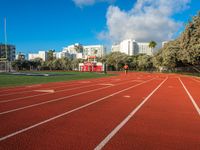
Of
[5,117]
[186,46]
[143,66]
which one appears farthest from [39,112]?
[143,66]

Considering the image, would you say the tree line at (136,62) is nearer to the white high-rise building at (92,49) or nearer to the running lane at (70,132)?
the white high-rise building at (92,49)

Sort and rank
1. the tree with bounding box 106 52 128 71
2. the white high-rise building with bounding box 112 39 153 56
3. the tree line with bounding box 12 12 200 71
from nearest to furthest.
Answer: the tree line with bounding box 12 12 200 71 < the tree with bounding box 106 52 128 71 < the white high-rise building with bounding box 112 39 153 56

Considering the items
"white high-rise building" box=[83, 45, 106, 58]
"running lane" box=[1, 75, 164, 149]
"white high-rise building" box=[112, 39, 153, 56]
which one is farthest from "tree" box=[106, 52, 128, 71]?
"running lane" box=[1, 75, 164, 149]

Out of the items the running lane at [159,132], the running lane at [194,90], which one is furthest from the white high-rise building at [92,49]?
the running lane at [159,132]

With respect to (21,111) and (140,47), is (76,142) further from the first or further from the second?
(140,47)

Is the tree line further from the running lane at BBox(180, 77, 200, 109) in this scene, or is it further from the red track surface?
the red track surface

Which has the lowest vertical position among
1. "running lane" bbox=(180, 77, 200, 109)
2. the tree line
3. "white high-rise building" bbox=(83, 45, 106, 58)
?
"running lane" bbox=(180, 77, 200, 109)

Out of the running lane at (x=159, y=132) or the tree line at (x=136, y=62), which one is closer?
the running lane at (x=159, y=132)

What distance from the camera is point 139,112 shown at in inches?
327

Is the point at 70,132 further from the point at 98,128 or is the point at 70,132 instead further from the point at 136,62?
the point at 136,62

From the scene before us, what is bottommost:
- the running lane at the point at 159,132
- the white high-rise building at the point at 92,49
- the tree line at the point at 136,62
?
the running lane at the point at 159,132

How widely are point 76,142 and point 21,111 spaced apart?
13.4 ft

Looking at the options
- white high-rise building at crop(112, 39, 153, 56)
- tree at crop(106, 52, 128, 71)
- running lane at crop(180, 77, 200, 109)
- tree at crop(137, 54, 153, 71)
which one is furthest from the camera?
white high-rise building at crop(112, 39, 153, 56)

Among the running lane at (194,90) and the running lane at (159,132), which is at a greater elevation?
the running lane at (159,132)
